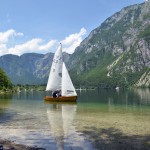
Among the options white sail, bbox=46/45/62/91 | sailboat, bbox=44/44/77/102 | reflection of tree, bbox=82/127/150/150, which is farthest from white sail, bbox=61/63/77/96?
reflection of tree, bbox=82/127/150/150

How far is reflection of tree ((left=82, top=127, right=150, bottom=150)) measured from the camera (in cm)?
2536

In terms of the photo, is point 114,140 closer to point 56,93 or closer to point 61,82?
point 61,82

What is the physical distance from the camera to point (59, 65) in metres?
91.4

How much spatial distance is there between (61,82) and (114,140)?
61451 millimetres

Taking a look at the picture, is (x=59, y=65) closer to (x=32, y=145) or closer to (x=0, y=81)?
(x=32, y=145)

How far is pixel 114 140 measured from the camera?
28.2 meters

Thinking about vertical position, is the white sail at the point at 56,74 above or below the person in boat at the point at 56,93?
above

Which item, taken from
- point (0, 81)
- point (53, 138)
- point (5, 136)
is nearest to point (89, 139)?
point (53, 138)

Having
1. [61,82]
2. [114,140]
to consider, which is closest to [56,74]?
[61,82]

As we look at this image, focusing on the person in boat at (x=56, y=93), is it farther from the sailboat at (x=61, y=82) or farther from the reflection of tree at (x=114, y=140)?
the reflection of tree at (x=114, y=140)

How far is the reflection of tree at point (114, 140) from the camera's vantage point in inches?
998

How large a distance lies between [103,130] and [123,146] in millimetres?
8793

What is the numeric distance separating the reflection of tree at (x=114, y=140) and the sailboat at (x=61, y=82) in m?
52.0

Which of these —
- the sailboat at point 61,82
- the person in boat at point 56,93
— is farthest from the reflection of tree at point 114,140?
the person in boat at point 56,93
